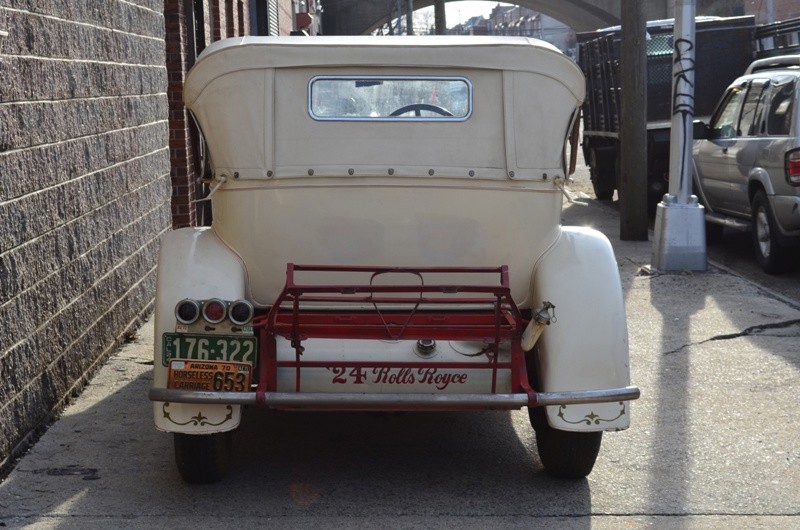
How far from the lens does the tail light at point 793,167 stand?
35.2 ft

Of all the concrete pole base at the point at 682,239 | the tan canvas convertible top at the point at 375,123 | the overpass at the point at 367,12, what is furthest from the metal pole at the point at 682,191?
the overpass at the point at 367,12

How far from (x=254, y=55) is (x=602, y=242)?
1.87 metres

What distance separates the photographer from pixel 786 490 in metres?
5.44

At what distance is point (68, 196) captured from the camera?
22.5ft

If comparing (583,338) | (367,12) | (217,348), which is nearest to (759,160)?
(583,338)

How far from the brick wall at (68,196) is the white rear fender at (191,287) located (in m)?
0.76

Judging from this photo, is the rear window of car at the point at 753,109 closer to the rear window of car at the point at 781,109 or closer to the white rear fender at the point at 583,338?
the rear window of car at the point at 781,109

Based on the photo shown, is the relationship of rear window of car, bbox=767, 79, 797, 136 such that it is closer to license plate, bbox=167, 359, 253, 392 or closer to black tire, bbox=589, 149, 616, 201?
black tire, bbox=589, 149, 616, 201

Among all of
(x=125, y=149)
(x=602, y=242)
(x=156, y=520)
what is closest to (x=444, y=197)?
(x=602, y=242)

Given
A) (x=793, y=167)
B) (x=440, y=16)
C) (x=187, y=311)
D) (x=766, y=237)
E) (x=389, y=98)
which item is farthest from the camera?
(x=440, y=16)

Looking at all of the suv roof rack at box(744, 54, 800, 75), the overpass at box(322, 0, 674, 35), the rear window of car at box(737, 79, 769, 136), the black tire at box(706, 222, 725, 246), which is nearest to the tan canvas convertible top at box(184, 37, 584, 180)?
the rear window of car at box(737, 79, 769, 136)

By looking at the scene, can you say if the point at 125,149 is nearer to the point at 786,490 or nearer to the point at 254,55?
the point at 254,55

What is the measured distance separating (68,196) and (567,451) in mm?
3202

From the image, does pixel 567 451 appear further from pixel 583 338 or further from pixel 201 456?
pixel 201 456
